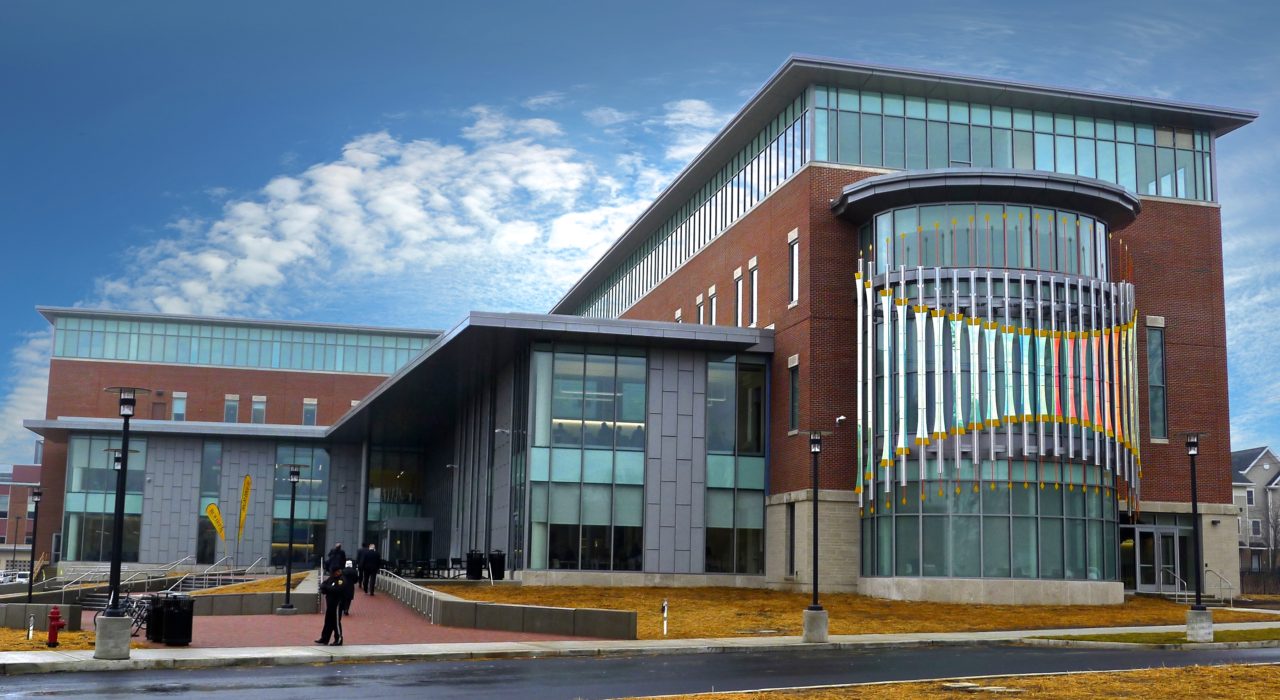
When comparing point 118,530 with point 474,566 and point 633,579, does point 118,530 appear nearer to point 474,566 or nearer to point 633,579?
point 474,566

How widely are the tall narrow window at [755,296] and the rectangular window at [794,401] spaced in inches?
179

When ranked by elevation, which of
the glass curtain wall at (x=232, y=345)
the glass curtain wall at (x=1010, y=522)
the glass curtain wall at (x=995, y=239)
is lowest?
the glass curtain wall at (x=1010, y=522)

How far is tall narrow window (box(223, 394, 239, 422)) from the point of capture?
10381 cm

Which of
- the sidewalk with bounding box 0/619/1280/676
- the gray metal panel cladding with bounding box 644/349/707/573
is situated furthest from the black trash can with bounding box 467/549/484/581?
the sidewalk with bounding box 0/619/1280/676

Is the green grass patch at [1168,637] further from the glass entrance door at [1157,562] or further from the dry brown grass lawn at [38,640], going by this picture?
the dry brown grass lawn at [38,640]

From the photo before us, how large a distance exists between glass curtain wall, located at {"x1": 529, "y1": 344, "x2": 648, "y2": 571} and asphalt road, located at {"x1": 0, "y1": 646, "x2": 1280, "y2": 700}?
72.9ft

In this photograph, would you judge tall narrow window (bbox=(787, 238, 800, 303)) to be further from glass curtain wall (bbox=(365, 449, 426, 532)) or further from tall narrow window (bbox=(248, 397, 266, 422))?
tall narrow window (bbox=(248, 397, 266, 422))

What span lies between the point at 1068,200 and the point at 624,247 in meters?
36.4

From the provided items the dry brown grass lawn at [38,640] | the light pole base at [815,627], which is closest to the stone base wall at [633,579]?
the dry brown grass lawn at [38,640]

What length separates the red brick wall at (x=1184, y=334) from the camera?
50.5m

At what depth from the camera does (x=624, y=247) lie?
77.8 meters

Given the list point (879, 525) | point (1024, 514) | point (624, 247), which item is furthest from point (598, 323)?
point (624, 247)

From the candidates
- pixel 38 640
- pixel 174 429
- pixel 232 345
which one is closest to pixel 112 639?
pixel 38 640

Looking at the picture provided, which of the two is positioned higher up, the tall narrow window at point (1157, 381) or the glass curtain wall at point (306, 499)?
the tall narrow window at point (1157, 381)
